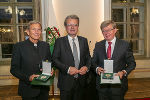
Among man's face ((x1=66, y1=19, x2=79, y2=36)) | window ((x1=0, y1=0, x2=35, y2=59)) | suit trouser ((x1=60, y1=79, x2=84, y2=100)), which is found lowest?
suit trouser ((x1=60, y1=79, x2=84, y2=100))

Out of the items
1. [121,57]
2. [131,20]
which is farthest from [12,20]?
[121,57]

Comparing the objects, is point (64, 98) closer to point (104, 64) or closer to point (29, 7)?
point (104, 64)

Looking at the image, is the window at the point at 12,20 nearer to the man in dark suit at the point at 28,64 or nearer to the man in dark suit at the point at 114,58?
the man in dark suit at the point at 28,64

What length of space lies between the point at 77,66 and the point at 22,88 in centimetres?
70

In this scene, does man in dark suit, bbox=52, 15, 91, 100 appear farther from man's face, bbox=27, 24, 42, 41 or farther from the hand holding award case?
man's face, bbox=27, 24, 42, 41

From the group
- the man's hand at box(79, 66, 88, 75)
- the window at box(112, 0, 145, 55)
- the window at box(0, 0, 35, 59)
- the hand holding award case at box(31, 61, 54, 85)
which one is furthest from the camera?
the window at box(112, 0, 145, 55)

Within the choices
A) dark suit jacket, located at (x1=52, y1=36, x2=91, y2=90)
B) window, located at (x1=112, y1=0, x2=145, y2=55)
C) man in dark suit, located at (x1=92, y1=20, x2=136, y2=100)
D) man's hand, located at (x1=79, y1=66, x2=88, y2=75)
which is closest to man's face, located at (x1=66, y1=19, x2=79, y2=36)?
dark suit jacket, located at (x1=52, y1=36, x2=91, y2=90)

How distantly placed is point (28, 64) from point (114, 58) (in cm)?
99

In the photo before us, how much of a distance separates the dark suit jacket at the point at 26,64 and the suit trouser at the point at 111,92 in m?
0.76

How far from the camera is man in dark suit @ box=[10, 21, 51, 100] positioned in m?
1.85

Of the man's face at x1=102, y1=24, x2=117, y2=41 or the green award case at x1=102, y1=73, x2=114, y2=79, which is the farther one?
the man's face at x1=102, y1=24, x2=117, y2=41

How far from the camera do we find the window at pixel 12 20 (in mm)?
→ 5327

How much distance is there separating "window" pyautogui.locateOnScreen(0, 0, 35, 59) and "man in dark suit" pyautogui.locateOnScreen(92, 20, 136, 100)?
3.88m

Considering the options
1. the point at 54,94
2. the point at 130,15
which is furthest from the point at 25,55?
the point at 130,15
